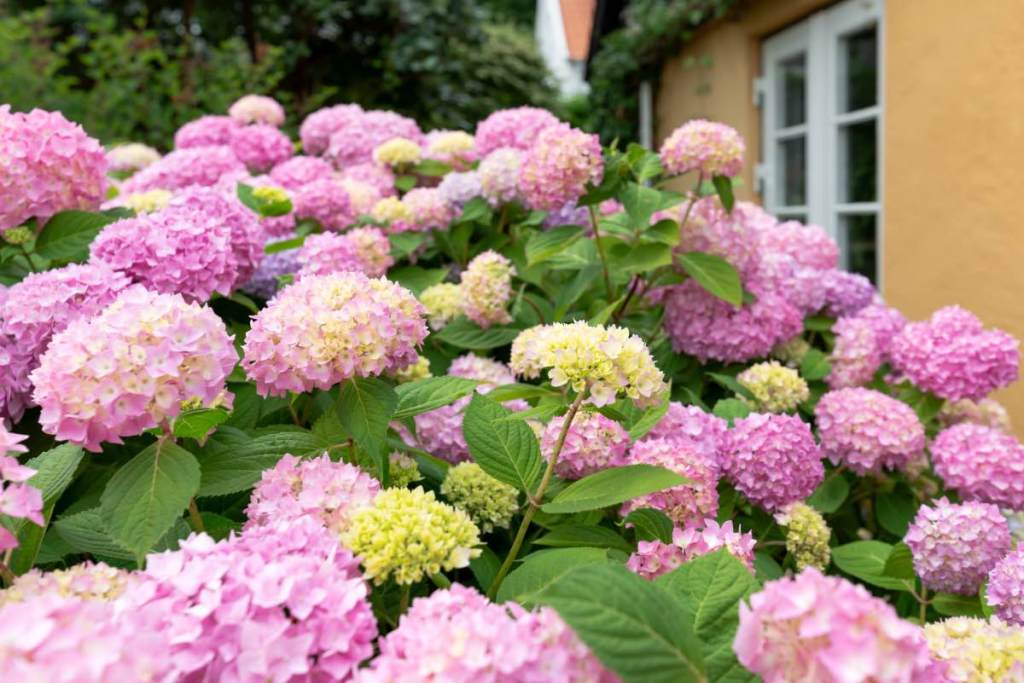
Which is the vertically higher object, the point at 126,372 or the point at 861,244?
the point at 126,372

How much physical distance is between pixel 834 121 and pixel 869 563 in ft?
11.4

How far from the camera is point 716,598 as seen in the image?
68 cm

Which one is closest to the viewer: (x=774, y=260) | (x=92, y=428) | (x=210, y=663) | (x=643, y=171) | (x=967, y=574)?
(x=210, y=663)

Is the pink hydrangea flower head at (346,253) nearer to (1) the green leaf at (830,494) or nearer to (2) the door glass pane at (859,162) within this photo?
(1) the green leaf at (830,494)

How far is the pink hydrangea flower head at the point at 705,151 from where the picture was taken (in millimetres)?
1623

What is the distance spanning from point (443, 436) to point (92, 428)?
526mm

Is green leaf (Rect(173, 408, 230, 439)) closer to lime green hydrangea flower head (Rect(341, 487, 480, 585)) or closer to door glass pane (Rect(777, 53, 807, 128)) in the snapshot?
lime green hydrangea flower head (Rect(341, 487, 480, 585))

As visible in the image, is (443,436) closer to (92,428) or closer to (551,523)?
(551,523)

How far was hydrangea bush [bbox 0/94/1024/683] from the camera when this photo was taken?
0.58m

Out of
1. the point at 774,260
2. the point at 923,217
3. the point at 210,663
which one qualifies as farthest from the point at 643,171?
the point at 923,217

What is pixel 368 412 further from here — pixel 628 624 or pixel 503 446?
pixel 628 624

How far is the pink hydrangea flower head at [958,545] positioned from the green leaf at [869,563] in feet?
0.24

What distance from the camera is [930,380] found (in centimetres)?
A: 168

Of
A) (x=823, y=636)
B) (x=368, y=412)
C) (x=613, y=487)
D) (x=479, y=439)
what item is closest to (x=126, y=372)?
(x=368, y=412)
